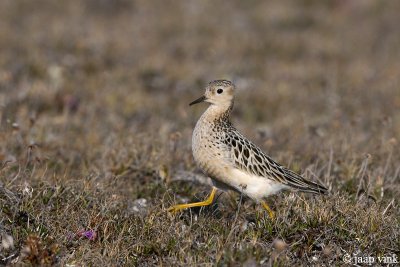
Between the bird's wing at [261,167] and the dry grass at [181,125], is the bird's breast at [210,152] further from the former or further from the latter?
the dry grass at [181,125]

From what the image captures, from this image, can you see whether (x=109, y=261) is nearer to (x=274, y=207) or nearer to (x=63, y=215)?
(x=63, y=215)

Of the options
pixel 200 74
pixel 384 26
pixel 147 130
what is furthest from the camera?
pixel 384 26

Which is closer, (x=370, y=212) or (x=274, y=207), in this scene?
(x=370, y=212)

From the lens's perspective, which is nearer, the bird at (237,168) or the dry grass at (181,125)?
the dry grass at (181,125)

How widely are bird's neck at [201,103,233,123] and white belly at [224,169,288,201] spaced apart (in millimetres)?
663

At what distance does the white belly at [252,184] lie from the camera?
5559 millimetres

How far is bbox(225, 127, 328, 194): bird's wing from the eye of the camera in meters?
5.64

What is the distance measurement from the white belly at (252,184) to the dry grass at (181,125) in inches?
5.9

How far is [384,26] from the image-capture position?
1644 centimetres

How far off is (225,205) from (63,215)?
5.62ft

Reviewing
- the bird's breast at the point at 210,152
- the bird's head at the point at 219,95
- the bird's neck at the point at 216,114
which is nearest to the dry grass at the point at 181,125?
the bird's breast at the point at 210,152

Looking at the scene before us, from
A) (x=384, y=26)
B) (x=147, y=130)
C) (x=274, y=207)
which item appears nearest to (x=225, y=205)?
(x=274, y=207)

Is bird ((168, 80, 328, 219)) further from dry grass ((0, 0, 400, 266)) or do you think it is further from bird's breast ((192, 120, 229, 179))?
dry grass ((0, 0, 400, 266))

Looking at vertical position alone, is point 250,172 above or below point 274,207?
above
